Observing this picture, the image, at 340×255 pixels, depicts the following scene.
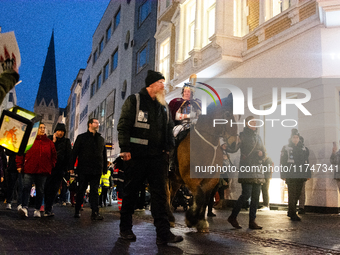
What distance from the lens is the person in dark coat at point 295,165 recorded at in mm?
9109

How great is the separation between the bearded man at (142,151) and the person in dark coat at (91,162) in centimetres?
318

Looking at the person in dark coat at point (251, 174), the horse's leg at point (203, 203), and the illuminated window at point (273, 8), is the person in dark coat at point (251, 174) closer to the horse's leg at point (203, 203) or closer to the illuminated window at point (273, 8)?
the horse's leg at point (203, 203)

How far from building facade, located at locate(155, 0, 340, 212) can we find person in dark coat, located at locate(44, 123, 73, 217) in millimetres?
6538

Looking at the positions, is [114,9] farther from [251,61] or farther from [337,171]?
[337,171]

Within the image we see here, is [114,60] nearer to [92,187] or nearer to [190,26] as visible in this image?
[190,26]

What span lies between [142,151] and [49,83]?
13009cm

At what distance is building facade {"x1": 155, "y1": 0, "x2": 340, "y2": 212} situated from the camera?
10266 mm

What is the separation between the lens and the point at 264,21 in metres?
12.9

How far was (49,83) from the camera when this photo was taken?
12744 cm

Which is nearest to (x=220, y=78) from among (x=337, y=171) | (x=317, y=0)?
(x=317, y=0)

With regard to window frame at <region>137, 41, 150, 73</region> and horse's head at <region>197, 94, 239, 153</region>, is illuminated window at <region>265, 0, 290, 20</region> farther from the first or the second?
window frame at <region>137, 41, 150, 73</region>

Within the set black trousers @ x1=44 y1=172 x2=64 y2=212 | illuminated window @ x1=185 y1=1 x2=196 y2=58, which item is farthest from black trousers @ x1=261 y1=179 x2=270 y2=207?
illuminated window @ x1=185 y1=1 x2=196 y2=58

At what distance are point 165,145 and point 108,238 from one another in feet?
4.71

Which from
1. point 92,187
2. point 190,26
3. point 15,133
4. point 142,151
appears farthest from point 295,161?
point 190,26
